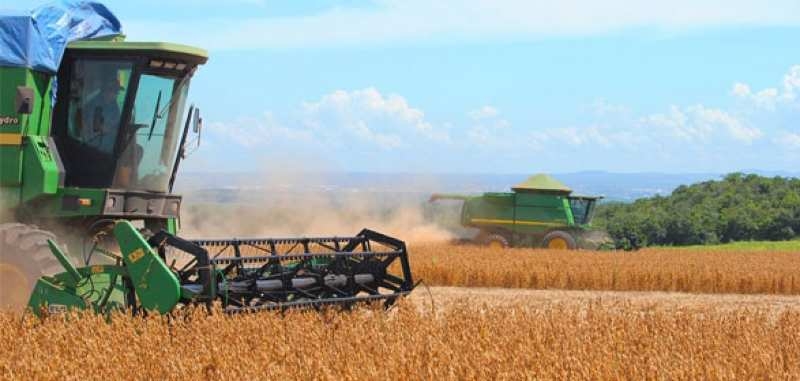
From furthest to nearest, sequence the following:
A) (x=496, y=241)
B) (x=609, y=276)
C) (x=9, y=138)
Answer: (x=496, y=241) < (x=609, y=276) < (x=9, y=138)

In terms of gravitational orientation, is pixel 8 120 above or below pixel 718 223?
above

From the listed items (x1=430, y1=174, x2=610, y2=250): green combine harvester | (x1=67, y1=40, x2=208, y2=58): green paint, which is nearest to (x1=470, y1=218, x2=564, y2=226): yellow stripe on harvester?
(x1=430, y1=174, x2=610, y2=250): green combine harvester

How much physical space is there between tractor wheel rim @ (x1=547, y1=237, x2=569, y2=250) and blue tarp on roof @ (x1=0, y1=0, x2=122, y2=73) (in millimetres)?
15671

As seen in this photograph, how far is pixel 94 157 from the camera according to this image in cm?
1023

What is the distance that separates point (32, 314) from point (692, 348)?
4.64m

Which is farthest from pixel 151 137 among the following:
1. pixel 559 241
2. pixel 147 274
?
pixel 559 241

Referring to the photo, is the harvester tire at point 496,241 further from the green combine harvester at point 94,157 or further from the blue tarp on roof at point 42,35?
the blue tarp on roof at point 42,35

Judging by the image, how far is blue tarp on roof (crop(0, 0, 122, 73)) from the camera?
31.8 ft

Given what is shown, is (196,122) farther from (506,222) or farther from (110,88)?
(506,222)

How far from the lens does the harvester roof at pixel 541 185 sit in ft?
82.6

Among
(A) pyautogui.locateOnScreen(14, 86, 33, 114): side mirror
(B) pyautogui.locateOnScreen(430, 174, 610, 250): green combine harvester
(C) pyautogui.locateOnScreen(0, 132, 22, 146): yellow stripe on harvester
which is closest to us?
(A) pyautogui.locateOnScreen(14, 86, 33, 114): side mirror

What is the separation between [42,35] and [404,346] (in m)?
5.41

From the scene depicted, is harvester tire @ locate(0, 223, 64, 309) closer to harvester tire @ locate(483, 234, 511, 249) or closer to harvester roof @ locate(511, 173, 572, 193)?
harvester tire @ locate(483, 234, 511, 249)

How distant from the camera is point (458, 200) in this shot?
2705 cm
